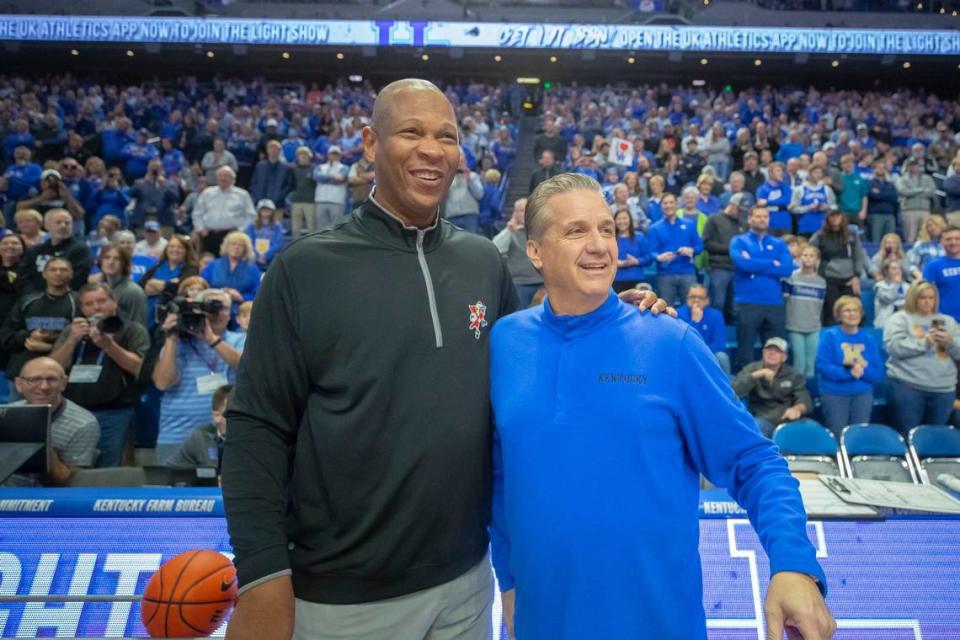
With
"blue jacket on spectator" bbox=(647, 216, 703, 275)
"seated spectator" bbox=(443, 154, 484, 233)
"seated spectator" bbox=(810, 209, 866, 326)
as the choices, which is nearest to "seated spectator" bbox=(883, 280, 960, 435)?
"seated spectator" bbox=(810, 209, 866, 326)

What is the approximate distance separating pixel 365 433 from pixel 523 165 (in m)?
A: 16.7

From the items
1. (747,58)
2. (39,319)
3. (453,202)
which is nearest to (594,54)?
(747,58)

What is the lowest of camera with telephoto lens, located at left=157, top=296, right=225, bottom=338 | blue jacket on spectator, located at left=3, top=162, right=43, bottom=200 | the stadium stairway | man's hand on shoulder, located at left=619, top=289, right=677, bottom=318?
camera with telephoto lens, located at left=157, top=296, right=225, bottom=338

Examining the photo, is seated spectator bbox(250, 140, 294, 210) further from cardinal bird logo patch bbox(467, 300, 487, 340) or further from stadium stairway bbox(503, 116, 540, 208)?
cardinal bird logo patch bbox(467, 300, 487, 340)

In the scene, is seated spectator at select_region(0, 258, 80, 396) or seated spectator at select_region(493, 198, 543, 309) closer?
seated spectator at select_region(0, 258, 80, 396)

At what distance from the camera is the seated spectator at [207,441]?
4078mm

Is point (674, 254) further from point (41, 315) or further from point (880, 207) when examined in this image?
point (41, 315)

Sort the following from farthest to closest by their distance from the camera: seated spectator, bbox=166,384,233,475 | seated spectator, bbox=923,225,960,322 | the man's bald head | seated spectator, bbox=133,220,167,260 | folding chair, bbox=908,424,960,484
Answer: seated spectator, bbox=133,220,167,260, seated spectator, bbox=923,225,960,322, folding chair, bbox=908,424,960,484, seated spectator, bbox=166,384,233,475, the man's bald head

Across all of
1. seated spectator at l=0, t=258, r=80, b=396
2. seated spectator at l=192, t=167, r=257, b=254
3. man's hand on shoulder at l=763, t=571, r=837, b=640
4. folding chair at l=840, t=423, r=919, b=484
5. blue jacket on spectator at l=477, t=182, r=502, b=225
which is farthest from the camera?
blue jacket on spectator at l=477, t=182, r=502, b=225

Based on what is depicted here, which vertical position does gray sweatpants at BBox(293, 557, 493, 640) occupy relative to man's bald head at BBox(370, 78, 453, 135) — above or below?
below

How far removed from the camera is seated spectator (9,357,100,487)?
4.23 m

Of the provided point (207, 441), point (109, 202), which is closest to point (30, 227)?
point (109, 202)

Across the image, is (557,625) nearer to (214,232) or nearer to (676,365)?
(676,365)

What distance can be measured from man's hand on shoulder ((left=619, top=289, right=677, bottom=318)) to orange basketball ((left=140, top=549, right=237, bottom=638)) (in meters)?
1.32
